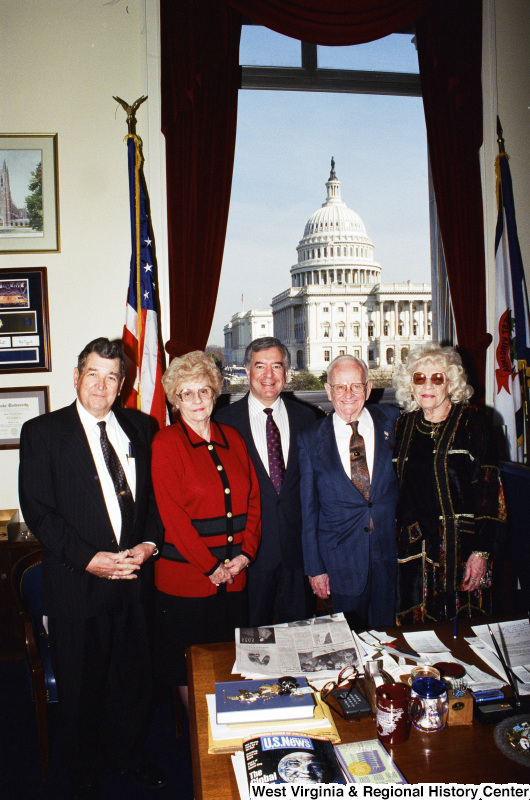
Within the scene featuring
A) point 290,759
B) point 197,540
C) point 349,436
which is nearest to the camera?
point 290,759

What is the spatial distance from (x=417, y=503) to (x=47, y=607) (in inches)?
53.9

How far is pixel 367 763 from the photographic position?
1.14m

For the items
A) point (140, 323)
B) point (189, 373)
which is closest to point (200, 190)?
point (140, 323)

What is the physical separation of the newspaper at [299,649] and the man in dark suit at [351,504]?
1.61ft

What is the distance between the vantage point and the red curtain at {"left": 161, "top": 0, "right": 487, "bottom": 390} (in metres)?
3.12

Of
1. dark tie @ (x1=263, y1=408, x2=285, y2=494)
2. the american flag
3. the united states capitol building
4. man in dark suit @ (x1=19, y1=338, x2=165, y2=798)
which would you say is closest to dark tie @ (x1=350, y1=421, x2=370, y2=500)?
dark tie @ (x1=263, y1=408, x2=285, y2=494)

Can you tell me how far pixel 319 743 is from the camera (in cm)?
118

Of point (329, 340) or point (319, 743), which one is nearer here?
point (319, 743)

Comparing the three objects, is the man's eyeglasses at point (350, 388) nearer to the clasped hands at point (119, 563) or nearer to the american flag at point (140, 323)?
the clasped hands at point (119, 563)

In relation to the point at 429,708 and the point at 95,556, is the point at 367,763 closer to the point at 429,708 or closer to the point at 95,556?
the point at 429,708

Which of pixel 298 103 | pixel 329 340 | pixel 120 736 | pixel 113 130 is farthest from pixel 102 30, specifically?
pixel 120 736

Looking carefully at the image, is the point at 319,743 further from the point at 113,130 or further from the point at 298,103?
the point at 298,103

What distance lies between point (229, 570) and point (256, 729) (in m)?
0.81

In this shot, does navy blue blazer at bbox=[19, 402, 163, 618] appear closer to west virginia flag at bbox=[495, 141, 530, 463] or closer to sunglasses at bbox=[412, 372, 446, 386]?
sunglasses at bbox=[412, 372, 446, 386]
